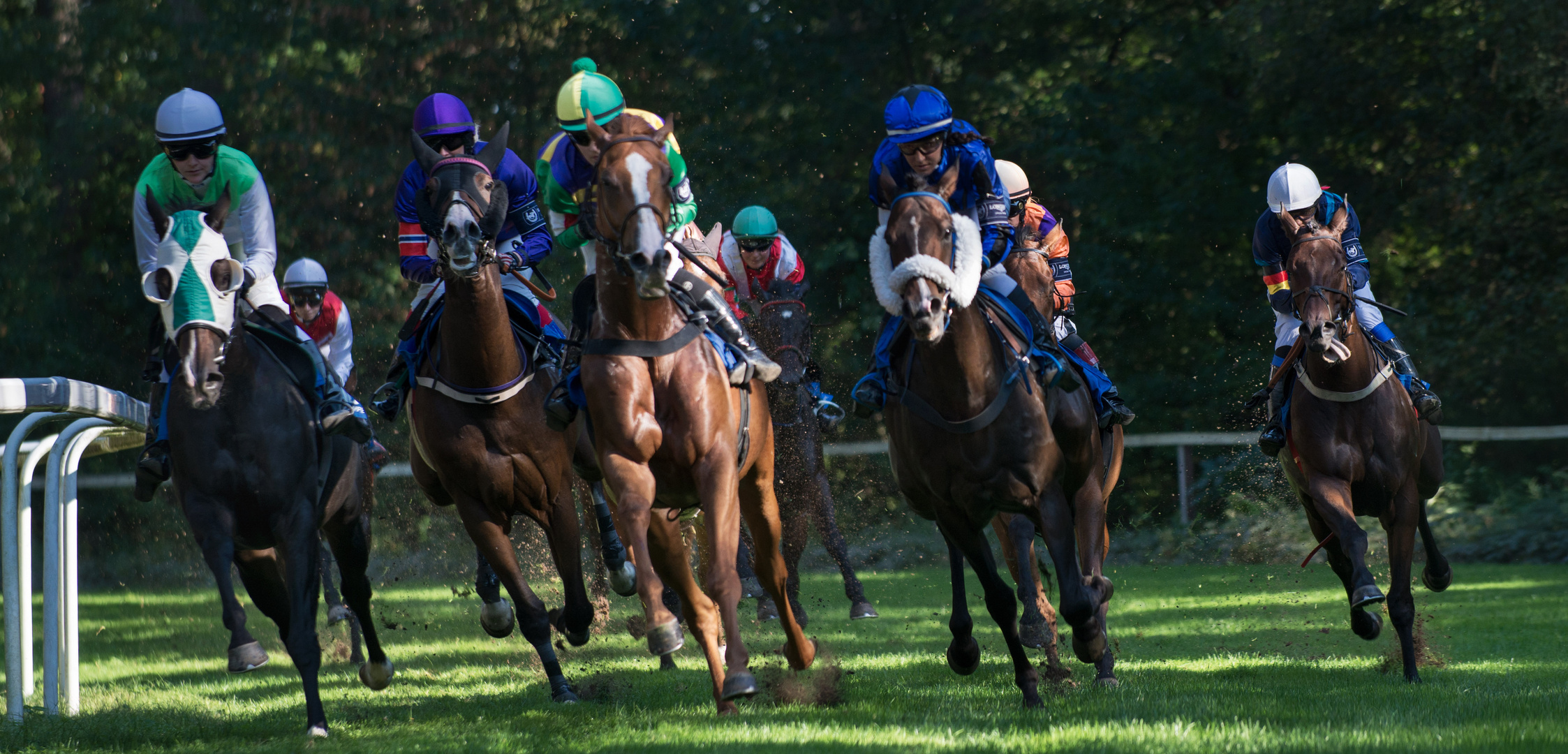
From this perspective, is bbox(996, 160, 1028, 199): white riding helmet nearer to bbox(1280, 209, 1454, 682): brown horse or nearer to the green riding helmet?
bbox(1280, 209, 1454, 682): brown horse

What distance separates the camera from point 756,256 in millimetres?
10242

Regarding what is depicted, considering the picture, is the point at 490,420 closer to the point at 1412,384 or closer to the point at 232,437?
the point at 232,437

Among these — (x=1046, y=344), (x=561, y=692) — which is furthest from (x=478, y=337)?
A: (x=1046, y=344)

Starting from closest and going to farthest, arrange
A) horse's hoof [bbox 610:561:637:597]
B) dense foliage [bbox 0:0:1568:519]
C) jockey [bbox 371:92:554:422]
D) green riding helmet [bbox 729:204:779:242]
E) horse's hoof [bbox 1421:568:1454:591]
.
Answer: jockey [bbox 371:92:554:422], horse's hoof [bbox 610:561:637:597], horse's hoof [bbox 1421:568:1454:591], green riding helmet [bbox 729:204:779:242], dense foliage [bbox 0:0:1568:519]

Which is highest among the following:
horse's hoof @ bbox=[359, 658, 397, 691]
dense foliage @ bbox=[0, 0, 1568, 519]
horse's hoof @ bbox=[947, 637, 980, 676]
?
dense foliage @ bbox=[0, 0, 1568, 519]

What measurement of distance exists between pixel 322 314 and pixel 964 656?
223 inches

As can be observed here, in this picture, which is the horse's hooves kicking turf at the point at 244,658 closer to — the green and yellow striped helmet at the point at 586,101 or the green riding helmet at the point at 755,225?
the green and yellow striped helmet at the point at 586,101

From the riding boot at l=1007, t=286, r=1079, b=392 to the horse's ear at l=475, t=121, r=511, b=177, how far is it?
2.49m

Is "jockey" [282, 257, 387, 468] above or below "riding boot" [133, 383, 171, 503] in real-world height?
above

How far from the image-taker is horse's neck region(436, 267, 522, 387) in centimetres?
705

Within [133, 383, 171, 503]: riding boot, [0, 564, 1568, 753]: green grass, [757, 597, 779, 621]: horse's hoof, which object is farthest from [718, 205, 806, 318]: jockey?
[133, 383, 171, 503]: riding boot

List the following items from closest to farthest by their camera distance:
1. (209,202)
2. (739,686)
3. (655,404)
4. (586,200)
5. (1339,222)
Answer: (739,686), (655,404), (586,200), (209,202), (1339,222)

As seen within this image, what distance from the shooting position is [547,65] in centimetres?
2228

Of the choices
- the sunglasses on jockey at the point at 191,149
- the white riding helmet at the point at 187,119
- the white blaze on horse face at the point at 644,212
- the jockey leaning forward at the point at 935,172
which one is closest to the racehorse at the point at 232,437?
the sunglasses on jockey at the point at 191,149
